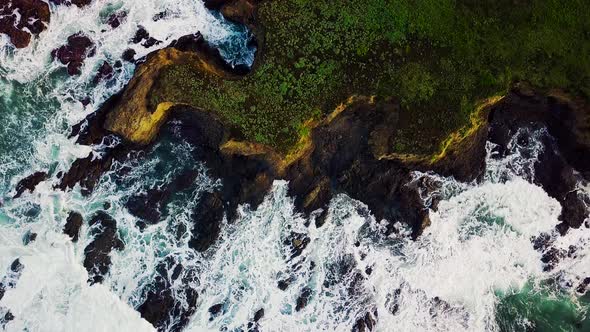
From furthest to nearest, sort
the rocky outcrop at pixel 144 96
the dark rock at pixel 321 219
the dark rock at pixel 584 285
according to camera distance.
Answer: the dark rock at pixel 584 285 → the dark rock at pixel 321 219 → the rocky outcrop at pixel 144 96

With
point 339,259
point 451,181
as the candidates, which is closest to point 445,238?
point 451,181

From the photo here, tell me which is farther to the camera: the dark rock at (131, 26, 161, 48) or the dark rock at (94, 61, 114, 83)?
the dark rock at (131, 26, 161, 48)

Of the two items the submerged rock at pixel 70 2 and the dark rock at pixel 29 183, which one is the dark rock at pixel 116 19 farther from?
the dark rock at pixel 29 183

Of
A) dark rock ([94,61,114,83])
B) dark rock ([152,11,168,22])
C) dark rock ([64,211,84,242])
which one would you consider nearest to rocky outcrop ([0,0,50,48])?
dark rock ([94,61,114,83])

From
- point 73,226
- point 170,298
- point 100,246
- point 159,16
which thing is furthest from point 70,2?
point 170,298

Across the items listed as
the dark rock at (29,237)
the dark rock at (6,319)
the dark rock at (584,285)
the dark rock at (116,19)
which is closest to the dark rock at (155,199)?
the dark rock at (29,237)

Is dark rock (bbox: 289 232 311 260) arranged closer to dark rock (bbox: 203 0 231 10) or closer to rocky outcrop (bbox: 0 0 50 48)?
dark rock (bbox: 203 0 231 10)

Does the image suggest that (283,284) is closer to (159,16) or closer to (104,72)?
(104,72)
